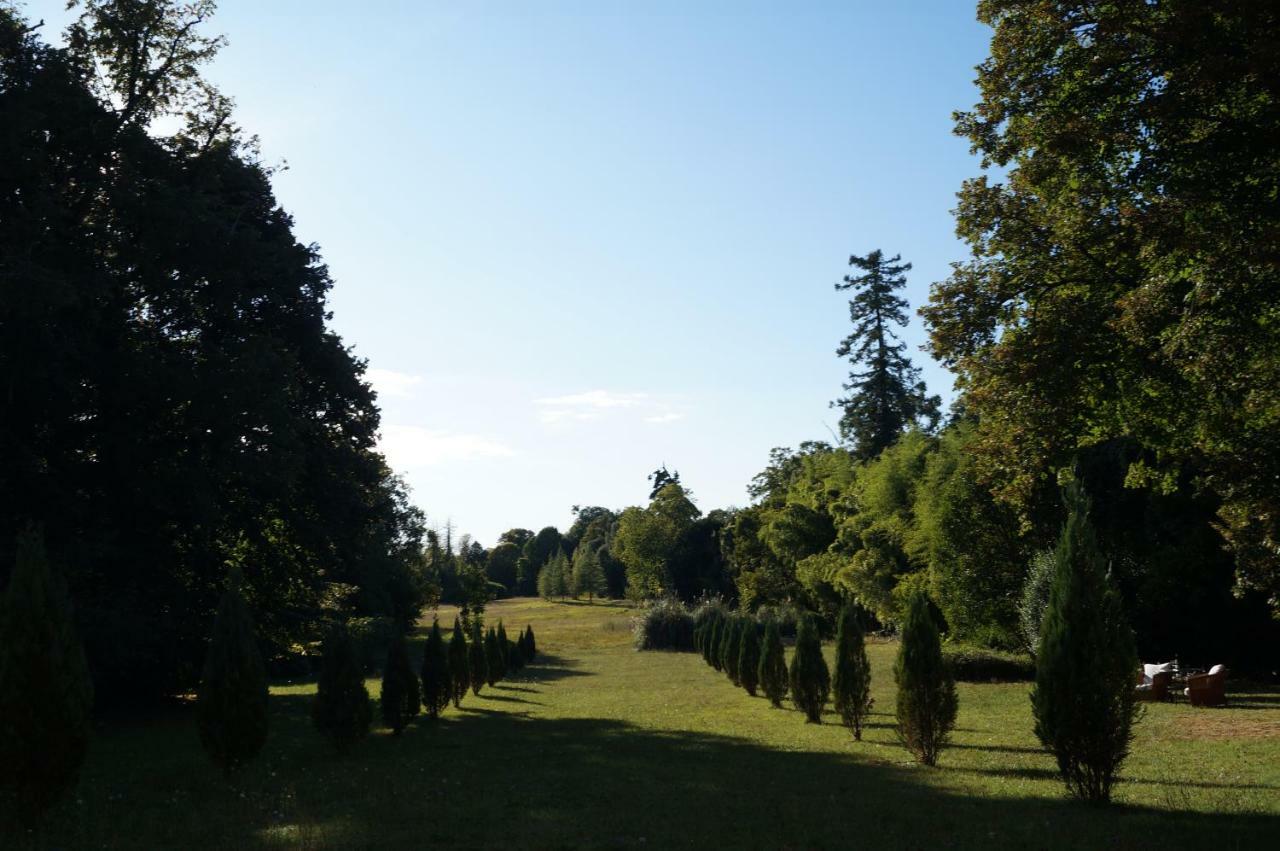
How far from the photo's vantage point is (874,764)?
14.7m

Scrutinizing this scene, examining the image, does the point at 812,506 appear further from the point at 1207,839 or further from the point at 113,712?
the point at 1207,839

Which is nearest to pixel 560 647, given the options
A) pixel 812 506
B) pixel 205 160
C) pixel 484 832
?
pixel 812 506

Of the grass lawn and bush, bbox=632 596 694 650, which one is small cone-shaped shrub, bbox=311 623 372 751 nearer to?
the grass lawn

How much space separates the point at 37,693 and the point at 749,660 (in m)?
22.8

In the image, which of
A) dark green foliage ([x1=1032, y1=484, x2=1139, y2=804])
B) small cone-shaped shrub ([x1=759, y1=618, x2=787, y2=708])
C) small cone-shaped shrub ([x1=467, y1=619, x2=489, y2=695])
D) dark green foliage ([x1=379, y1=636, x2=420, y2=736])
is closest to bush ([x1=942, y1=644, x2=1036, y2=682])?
small cone-shaped shrub ([x1=759, y1=618, x2=787, y2=708])

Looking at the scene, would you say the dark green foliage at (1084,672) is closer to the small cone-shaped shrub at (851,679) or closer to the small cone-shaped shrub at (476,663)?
the small cone-shaped shrub at (851,679)

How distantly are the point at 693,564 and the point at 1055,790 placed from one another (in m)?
65.1

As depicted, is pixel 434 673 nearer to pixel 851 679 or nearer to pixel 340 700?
pixel 340 700

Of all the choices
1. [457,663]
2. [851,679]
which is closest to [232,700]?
[851,679]

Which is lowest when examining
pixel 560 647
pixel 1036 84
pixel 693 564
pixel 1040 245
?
pixel 560 647

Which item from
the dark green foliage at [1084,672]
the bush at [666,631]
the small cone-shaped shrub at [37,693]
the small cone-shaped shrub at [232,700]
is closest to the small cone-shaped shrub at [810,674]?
the dark green foliage at [1084,672]

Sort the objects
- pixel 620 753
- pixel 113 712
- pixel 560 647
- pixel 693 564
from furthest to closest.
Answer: pixel 693 564 → pixel 560 647 → pixel 113 712 → pixel 620 753

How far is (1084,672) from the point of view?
33.6 ft

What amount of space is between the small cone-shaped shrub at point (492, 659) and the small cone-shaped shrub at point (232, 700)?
19.9 m
